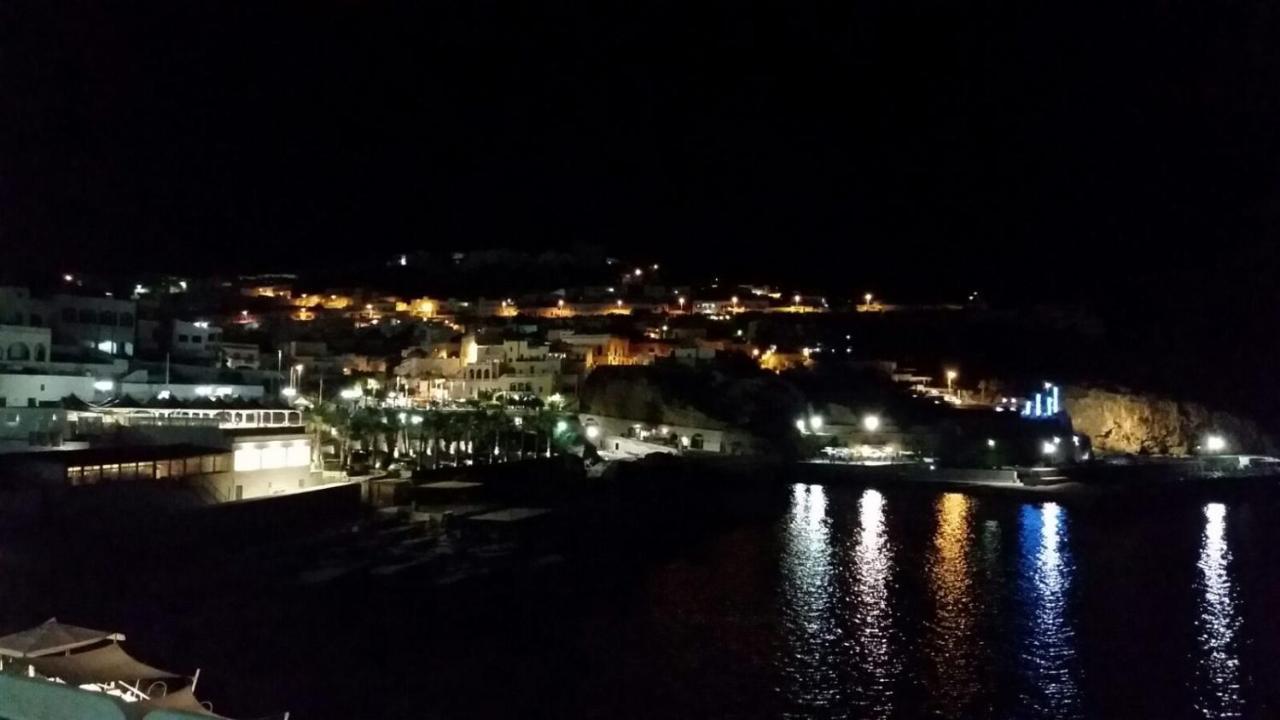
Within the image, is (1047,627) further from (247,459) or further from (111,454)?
(111,454)

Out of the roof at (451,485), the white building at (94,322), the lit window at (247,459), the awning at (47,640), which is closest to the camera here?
the awning at (47,640)

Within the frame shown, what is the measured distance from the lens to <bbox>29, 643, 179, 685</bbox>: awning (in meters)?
10.5

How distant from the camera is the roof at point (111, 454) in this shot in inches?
797

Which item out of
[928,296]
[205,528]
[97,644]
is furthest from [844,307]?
[97,644]

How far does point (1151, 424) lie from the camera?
59.1 meters

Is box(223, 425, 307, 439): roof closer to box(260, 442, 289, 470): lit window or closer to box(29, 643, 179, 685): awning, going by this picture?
box(260, 442, 289, 470): lit window

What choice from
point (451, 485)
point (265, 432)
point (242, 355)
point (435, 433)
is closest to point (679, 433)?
point (435, 433)

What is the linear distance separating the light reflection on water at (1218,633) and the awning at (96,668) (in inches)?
639

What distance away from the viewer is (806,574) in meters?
27.8

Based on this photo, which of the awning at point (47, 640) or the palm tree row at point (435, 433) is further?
the palm tree row at point (435, 433)

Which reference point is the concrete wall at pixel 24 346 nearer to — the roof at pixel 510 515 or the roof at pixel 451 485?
the roof at pixel 451 485

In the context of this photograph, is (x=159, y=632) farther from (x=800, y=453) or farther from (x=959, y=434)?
(x=959, y=434)

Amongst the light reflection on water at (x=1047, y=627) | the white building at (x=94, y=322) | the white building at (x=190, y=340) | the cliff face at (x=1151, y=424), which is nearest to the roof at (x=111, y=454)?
the white building at (x=94, y=322)

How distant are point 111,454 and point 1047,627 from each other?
68.0 feet
